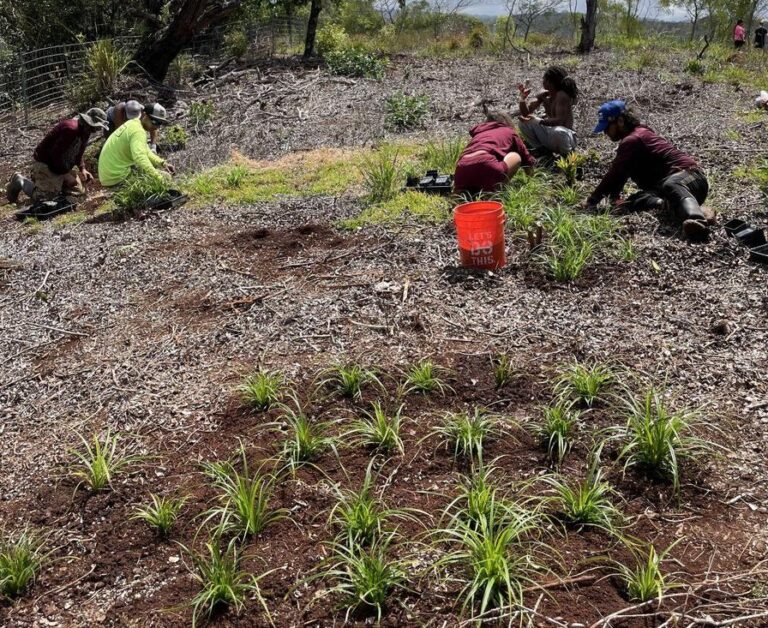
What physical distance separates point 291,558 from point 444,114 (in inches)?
323

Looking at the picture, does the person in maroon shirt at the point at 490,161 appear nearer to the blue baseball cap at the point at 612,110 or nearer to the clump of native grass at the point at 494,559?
the blue baseball cap at the point at 612,110

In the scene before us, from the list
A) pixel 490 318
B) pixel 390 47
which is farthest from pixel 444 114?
pixel 390 47

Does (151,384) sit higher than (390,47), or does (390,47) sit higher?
(390,47)

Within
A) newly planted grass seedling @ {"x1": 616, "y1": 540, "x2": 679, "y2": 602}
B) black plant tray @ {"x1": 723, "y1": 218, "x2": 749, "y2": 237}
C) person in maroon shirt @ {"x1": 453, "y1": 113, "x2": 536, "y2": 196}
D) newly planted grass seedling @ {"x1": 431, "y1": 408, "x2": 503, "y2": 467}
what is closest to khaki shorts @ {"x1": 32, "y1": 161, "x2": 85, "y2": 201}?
person in maroon shirt @ {"x1": 453, "y1": 113, "x2": 536, "y2": 196}

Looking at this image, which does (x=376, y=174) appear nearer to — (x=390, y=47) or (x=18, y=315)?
(x=18, y=315)

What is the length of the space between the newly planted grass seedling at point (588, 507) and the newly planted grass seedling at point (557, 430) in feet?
0.79

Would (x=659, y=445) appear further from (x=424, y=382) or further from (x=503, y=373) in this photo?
(x=424, y=382)

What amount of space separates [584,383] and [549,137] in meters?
3.96

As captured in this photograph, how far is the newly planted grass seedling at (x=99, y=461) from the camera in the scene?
270 cm

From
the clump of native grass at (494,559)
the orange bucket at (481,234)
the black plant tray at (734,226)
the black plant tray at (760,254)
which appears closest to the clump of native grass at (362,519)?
the clump of native grass at (494,559)

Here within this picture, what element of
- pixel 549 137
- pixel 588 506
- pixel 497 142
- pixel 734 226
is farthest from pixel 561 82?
pixel 588 506

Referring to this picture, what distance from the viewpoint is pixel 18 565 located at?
225 cm

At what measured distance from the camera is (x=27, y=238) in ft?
20.0

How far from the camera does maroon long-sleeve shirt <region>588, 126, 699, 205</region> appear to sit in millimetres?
4859
